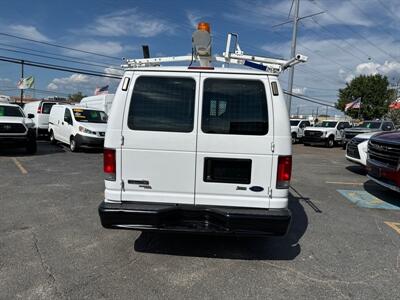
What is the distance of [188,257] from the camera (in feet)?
13.1

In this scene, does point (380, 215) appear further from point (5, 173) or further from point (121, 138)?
point (5, 173)

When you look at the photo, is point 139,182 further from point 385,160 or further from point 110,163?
point 385,160

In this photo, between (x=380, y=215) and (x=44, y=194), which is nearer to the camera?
(x=380, y=215)

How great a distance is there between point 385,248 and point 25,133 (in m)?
11.7

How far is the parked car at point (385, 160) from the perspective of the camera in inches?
255

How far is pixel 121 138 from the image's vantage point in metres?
3.68

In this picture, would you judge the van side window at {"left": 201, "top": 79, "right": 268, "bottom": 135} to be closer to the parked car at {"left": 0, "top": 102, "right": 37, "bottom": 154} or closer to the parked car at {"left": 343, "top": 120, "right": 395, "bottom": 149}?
the parked car at {"left": 0, "top": 102, "right": 37, "bottom": 154}

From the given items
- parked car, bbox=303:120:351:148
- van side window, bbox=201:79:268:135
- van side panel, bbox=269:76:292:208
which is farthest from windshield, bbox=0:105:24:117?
parked car, bbox=303:120:351:148

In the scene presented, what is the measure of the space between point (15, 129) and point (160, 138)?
10.2 meters

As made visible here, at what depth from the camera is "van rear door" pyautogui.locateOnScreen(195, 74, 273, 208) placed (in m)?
3.62

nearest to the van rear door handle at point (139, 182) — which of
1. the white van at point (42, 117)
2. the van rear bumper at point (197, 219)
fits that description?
the van rear bumper at point (197, 219)

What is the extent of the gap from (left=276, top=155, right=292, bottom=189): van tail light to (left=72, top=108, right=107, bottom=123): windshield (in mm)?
12035

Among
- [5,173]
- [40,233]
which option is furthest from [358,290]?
[5,173]

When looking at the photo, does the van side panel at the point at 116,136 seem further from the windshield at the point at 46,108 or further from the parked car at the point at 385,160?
the windshield at the point at 46,108
